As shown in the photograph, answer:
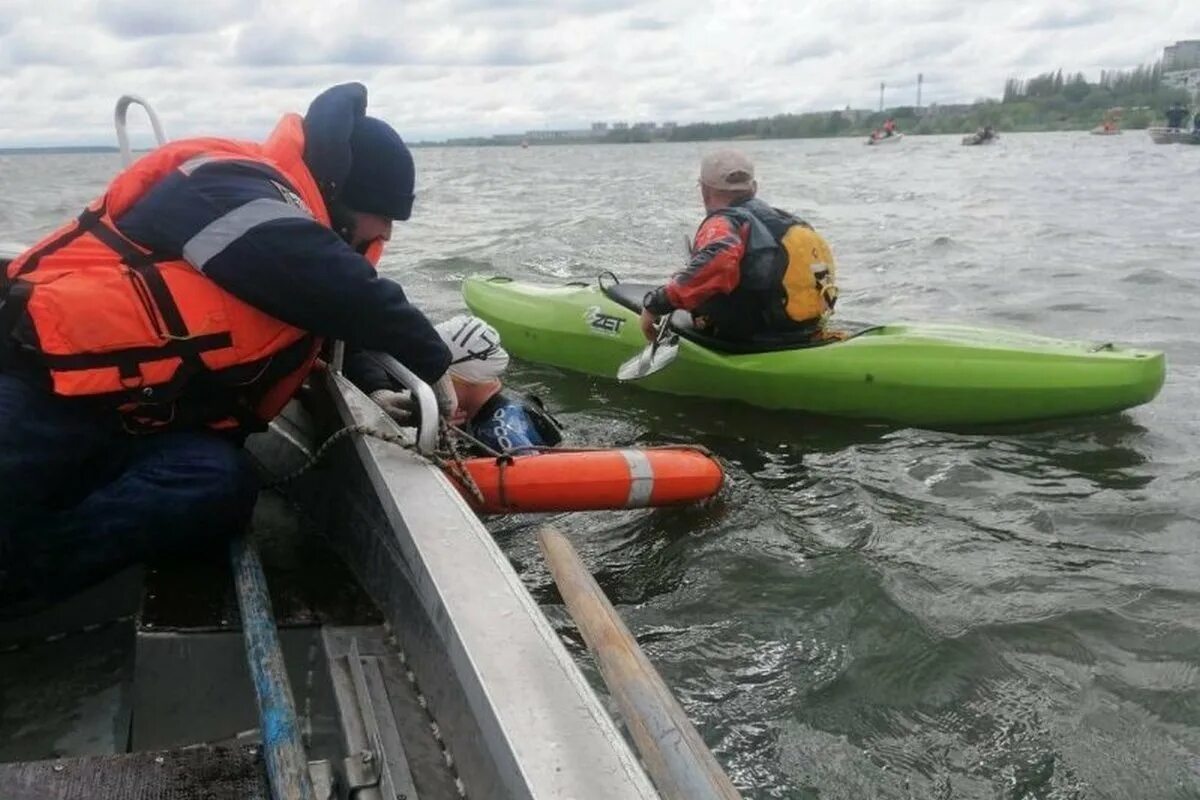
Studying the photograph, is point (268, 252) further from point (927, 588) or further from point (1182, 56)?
point (1182, 56)

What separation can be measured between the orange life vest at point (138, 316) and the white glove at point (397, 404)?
0.89 metres

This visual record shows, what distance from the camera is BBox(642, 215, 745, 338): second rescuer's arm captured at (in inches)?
233

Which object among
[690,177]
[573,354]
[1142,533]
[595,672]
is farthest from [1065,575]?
[690,177]

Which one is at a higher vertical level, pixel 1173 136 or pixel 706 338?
pixel 1173 136

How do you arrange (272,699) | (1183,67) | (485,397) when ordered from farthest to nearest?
(1183,67) < (485,397) < (272,699)

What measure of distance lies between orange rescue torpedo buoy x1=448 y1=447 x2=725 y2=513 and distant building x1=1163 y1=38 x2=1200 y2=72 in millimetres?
121698

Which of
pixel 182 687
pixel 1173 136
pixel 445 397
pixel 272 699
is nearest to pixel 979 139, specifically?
pixel 1173 136

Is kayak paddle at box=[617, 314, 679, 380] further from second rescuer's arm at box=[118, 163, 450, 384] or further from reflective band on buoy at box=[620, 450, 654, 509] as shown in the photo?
second rescuer's arm at box=[118, 163, 450, 384]

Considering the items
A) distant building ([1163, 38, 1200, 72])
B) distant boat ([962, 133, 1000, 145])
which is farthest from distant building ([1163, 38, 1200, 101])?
distant boat ([962, 133, 1000, 145])

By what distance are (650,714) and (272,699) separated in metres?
0.71

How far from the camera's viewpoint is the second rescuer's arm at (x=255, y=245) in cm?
235

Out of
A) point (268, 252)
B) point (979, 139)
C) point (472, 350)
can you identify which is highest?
point (979, 139)

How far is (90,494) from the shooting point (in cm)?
248

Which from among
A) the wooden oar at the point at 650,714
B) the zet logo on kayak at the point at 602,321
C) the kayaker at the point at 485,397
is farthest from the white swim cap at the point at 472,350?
the zet logo on kayak at the point at 602,321
